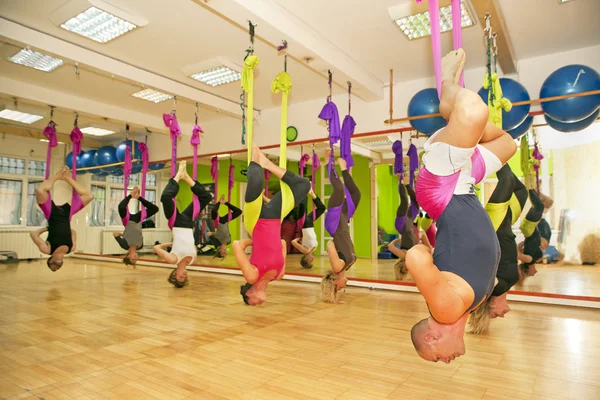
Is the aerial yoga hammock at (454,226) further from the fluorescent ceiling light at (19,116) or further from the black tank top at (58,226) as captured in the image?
the fluorescent ceiling light at (19,116)

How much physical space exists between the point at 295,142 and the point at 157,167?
14.7 ft

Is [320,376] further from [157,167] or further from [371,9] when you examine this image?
[157,167]

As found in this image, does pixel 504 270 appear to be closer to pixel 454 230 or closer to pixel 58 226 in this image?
pixel 454 230

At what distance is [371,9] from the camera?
14.1 feet

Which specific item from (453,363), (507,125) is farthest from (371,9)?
(453,363)

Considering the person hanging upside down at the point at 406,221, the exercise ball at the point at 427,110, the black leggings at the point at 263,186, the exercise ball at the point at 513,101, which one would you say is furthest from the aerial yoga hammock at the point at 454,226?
the person hanging upside down at the point at 406,221

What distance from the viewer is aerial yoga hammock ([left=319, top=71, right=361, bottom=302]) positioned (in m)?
4.62

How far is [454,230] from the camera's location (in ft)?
4.90

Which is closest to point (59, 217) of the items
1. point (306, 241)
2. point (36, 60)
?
point (36, 60)

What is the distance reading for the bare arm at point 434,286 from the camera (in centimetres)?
143

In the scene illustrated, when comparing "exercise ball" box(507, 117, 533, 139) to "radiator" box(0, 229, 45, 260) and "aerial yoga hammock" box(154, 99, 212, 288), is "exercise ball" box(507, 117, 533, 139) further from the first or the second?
"radiator" box(0, 229, 45, 260)

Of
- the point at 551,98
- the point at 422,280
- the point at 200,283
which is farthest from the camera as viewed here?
the point at 200,283

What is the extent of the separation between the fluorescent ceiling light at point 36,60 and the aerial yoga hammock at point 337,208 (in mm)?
3974

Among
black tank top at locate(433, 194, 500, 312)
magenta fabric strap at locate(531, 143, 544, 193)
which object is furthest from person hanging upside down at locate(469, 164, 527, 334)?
magenta fabric strap at locate(531, 143, 544, 193)
